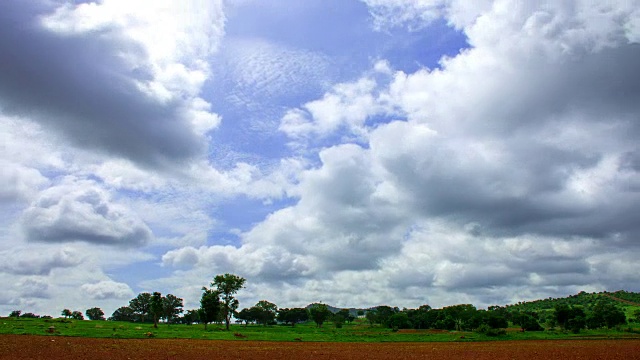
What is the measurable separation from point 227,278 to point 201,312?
35.0 feet

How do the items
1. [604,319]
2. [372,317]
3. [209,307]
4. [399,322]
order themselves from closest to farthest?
[209,307]
[604,319]
[399,322]
[372,317]

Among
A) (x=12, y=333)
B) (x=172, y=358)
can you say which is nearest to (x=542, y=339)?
(x=172, y=358)

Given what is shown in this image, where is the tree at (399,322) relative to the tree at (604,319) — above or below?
below

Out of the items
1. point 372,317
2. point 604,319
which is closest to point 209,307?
point 372,317

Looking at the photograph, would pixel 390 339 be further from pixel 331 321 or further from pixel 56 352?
pixel 331 321

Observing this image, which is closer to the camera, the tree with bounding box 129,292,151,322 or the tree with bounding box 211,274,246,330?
the tree with bounding box 211,274,246,330

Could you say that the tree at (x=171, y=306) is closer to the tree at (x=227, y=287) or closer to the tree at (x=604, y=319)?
the tree at (x=227, y=287)

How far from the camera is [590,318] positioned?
426ft

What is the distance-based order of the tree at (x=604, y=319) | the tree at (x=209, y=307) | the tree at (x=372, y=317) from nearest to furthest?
the tree at (x=209, y=307), the tree at (x=604, y=319), the tree at (x=372, y=317)

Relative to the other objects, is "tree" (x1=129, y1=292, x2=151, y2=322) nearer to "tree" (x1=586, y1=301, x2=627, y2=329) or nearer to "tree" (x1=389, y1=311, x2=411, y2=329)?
"tree" (x1=389, y1=311, x2=411, y2=329)

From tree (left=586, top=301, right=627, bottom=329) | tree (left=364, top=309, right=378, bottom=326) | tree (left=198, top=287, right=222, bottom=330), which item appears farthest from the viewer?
tree (left=364, top=309, right=378, bottom=326)

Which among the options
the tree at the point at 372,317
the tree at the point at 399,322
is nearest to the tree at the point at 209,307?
the tree at the point at 399,322

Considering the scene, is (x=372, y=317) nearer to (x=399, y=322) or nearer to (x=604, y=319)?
(x=399, y=322)

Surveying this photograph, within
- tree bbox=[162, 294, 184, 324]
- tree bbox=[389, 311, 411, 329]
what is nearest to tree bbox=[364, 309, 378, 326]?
tree bbox=[389, 311, 411, 329]
